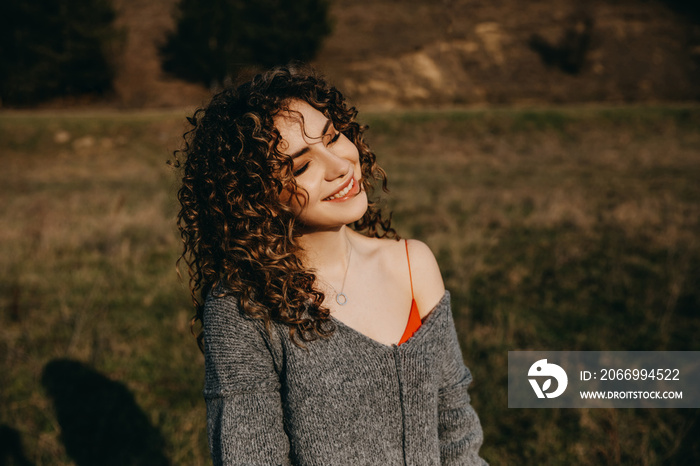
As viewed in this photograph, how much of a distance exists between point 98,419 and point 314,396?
8.53 feet

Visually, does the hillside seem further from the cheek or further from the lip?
the cheek

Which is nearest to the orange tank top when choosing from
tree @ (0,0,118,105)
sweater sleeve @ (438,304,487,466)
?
sweater sleeve @ (438,304,487,466)

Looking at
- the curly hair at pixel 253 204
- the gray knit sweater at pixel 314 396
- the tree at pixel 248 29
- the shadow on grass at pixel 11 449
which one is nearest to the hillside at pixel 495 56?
the tree at pixel 248 29

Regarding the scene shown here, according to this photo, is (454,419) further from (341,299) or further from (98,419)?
(98,419)

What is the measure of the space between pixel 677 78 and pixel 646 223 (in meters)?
29.4

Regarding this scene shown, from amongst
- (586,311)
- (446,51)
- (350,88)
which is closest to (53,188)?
(586,311)

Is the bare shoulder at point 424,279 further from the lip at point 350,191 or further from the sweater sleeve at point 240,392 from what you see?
the sweater sleeve at point 240,392

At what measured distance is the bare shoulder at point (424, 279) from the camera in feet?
5.66

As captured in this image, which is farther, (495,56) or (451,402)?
(495,56)

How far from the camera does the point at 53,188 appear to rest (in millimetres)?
12414

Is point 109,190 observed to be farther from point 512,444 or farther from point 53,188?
point 512,444

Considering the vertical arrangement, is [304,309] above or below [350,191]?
below

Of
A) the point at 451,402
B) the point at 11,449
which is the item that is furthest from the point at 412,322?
the point at 11,449

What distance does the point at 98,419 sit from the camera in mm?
3369
